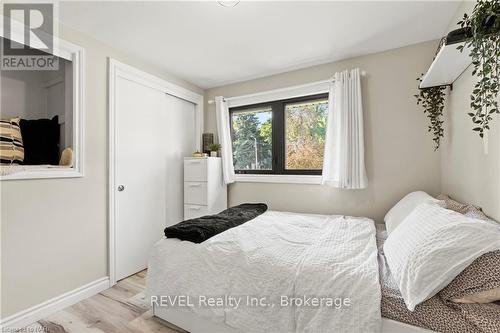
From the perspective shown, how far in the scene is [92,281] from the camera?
7.21 ft

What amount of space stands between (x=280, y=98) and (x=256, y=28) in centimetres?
109

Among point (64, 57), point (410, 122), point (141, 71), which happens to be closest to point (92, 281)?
point (64, 57)

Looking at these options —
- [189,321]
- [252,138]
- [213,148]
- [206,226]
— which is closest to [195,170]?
[213,148]

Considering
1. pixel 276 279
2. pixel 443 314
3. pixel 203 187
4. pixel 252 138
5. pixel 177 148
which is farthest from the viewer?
pixel 252 138

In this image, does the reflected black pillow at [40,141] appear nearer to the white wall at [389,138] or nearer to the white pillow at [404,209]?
the white wall at [389,138]

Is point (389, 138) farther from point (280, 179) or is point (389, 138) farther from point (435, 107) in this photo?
point (280, 179)

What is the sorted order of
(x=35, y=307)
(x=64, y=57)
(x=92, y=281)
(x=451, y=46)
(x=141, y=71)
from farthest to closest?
(x=141, y=71)
(x=92, y=281)
(x=64, y=57)
(x=35, y=307)
(x=451, y=46)

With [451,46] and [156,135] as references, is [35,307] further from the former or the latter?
A: [451,46]

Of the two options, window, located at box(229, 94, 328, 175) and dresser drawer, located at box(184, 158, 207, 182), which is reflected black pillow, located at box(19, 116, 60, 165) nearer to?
dresser drawer, located at box(184, 158, 207, 182)

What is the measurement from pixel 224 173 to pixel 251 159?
1.43 feet

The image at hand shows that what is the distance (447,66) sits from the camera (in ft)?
5.42

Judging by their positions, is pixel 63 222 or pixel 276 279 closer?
pixel 276 279

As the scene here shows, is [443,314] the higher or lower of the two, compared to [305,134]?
lower

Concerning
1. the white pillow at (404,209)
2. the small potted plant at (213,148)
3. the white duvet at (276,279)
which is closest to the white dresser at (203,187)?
the small potted plant at (213,148)
